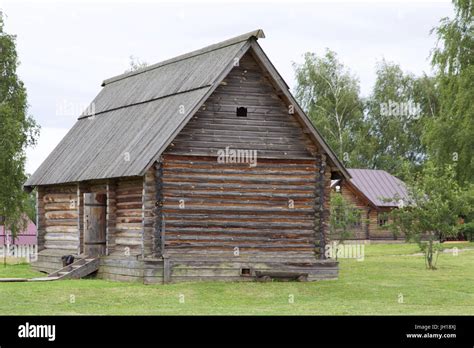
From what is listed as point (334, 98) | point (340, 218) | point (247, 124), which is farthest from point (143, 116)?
point (334, 98)

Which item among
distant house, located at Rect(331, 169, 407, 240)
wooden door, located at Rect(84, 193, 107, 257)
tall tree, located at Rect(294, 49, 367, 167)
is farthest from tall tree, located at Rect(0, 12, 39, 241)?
tall tree, located at Rect(294, 49, 367, 167)

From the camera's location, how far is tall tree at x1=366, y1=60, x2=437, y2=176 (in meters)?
75.7

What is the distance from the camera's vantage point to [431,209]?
36875 millimetres

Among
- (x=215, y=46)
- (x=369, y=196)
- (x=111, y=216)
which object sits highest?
(x=215, y=46)

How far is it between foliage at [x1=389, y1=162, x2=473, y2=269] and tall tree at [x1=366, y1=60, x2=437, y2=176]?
123ft

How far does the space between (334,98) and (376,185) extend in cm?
1311

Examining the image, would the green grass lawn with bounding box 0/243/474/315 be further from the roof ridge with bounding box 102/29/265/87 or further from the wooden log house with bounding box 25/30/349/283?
the roof ridge with bounding box 102/29/265/87

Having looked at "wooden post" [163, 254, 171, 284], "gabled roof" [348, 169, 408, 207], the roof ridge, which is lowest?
"wooden post" [163, 254, 171, 284]

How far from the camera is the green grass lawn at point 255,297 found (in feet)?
77.3

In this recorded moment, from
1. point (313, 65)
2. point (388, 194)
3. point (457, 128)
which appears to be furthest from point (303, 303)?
point (313, 65)

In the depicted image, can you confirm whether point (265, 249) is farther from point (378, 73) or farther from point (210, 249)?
point (378, 73)

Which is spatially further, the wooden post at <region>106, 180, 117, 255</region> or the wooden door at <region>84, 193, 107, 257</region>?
the wooden door at <region>84, 193, 107, 257</region>

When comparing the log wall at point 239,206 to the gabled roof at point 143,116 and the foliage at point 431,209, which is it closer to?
the gabled roof at point 143,116

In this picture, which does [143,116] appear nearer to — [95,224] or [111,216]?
[111,216]
